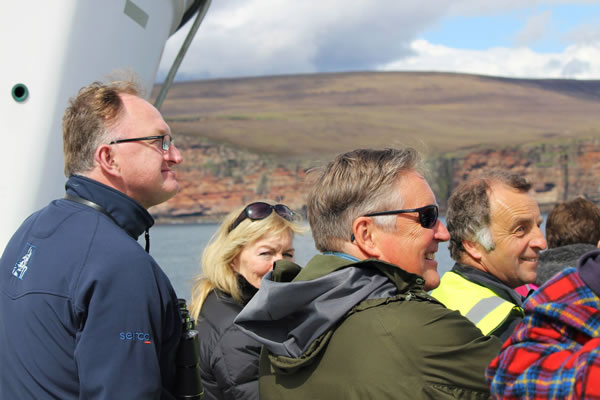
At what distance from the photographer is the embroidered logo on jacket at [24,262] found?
175 cm

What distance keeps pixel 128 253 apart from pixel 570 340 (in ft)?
3.56

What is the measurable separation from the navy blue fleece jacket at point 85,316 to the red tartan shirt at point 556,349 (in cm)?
88

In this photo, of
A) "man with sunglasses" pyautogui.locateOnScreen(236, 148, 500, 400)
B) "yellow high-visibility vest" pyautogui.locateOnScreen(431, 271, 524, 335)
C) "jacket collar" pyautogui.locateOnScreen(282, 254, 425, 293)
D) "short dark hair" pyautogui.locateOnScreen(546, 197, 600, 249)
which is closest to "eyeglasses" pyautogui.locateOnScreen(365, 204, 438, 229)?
"man with sunglasses" pyautogui.locateOnScreen(236, 148, 500, 400)

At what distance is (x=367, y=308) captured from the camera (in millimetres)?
1478

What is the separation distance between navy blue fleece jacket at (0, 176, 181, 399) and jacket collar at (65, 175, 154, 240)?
0.11 feet

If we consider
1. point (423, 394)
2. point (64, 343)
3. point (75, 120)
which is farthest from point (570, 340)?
point (75, 120)

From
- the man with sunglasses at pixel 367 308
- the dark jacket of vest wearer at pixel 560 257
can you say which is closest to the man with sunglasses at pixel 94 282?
the man with sunglasses at pixel 367 308

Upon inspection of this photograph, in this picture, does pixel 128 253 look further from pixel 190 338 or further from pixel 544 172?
pixel 544 172

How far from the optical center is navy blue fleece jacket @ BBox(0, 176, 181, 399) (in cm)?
157

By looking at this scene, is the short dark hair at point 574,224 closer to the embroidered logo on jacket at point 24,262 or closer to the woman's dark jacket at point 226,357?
the woman's dark jacket at point 226,357

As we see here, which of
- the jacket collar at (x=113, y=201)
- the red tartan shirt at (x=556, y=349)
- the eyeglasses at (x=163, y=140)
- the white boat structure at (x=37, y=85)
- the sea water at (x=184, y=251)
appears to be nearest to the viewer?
the red tartan shirt at (x=556, y=349)

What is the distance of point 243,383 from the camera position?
2.44 meters

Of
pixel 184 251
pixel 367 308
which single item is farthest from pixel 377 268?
pixel 184 251

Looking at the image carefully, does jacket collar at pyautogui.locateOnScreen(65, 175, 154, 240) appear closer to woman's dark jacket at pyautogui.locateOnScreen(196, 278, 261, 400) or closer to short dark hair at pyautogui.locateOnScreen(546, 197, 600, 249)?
woman's dark jacket at pyautogui.locateOnScreen(196, 278, 261, 400)
